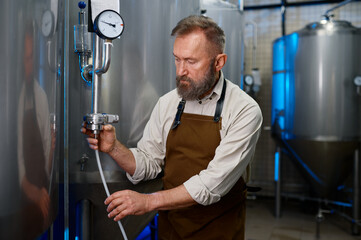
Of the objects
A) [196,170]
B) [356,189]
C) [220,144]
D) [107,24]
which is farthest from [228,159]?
[356,189]

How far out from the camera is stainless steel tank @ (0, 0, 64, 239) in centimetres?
88

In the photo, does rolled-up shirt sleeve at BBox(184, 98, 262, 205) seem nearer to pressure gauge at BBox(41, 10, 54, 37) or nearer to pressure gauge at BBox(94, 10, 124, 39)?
pressure gauge at BBox(94, 10, 124, 39)

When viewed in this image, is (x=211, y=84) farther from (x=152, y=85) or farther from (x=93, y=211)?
(x=93, y=211)

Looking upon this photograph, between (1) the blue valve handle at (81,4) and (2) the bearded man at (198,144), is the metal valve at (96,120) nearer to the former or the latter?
(2) the bearded man at (198,144)

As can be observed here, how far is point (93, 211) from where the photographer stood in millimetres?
1438

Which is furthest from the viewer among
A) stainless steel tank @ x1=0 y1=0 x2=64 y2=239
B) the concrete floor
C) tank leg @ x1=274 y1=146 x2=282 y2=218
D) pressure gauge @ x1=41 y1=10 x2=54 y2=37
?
tank leg @ x1=274 y1=146 x2=282 y2=218

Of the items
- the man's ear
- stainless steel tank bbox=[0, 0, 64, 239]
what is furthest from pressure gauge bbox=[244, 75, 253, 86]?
stainless steel tank bbox=[0, 0, 64, 239]

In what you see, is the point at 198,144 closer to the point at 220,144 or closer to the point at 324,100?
the point at 220,144

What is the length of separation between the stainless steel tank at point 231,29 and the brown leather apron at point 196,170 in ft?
3.73

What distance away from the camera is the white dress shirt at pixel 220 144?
1.37m

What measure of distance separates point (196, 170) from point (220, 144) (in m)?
0.17

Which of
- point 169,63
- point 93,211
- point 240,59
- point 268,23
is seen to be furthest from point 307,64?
point 93,211

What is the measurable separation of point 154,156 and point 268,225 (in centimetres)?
249

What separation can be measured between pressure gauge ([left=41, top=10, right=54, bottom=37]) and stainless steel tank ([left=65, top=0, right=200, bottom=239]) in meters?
0.27
